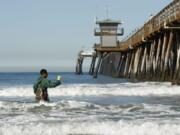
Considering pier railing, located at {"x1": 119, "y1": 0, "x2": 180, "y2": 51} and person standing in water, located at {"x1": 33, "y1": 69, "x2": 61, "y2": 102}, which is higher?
pier railing, located at {"x1": 119, "y1": 0, "x2": 180, "y2": 51}

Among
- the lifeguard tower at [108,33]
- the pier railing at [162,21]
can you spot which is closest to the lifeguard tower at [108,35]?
the lifeguard tower at [108,33]

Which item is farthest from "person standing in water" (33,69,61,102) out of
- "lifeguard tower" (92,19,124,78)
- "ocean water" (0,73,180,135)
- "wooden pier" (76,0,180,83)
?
"lifeguard tower" (92,19,124,78)

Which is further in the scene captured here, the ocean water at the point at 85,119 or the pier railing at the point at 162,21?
the pier railing at the point at 162,21

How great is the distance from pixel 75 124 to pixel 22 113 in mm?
3392

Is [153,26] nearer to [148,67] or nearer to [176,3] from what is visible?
[148,67]

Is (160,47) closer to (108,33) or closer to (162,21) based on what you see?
(162,21)

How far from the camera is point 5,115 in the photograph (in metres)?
13.8

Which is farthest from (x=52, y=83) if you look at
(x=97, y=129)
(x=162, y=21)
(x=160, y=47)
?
(x=160, y=47)

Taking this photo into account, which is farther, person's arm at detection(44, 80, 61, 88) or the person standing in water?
the person standing in water

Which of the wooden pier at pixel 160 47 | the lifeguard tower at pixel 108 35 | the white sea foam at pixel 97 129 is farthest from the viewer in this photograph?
the lifeguard tower at pixel 108 35

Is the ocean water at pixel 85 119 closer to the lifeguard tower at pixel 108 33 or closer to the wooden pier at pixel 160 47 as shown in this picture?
the wooden pier at pixel 160 47

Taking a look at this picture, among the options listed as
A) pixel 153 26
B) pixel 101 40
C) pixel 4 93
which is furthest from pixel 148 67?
pixel 101 40

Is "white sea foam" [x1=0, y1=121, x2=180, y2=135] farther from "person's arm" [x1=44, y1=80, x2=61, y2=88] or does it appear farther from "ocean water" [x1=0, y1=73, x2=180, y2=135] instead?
"person's arm" [x1=44, y1=80, x2=61, y2=88]

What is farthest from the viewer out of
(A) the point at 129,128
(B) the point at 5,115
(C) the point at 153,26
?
(C) the point at 153,26
